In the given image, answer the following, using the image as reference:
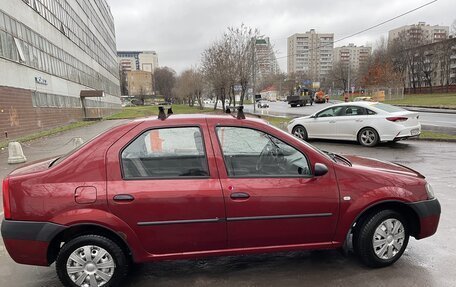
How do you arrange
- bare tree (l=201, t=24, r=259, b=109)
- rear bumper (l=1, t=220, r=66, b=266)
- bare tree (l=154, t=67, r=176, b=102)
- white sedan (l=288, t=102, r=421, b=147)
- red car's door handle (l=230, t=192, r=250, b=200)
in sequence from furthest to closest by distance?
bare tree (l=154, t=67, r=176, b=102), bare tree (l=201, t=24, r=259, b=109), white sedan (l=288, t=102, r=421, b=147), red car's door handle (l=230, t=192, r=250, b=200), rear bumper (l=1, t=220, r=66, b=266)

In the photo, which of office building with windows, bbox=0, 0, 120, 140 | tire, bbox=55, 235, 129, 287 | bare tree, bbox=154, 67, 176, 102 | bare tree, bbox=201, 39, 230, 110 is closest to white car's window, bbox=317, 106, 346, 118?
tire, bbox=55, 235, 129, 287

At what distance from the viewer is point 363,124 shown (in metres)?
11.1

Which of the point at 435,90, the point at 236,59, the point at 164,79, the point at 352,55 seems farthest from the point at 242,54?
the point at 164,79

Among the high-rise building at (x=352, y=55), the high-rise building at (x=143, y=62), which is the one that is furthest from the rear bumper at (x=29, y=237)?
the high-rise building at (x=143, y=62)

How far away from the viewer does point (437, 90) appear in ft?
233

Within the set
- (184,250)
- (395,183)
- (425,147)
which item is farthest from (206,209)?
(425,147)

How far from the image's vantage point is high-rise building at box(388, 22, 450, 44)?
269ft

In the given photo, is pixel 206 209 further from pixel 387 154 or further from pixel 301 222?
pixel 387 154

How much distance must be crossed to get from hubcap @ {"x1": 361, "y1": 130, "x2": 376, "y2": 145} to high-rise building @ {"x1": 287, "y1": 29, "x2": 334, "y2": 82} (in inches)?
973

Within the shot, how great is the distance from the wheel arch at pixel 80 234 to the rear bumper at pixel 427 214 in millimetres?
2862

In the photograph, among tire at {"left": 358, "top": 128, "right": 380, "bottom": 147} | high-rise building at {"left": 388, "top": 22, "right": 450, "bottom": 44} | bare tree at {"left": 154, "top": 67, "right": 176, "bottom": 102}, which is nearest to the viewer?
tire at {"left": 358, "top": 128, "right": 380, "bottom": 147}

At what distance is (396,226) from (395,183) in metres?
0.45

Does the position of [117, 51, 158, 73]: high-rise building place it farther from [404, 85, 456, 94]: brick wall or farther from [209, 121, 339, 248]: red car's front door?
[209, 121, 339, 248]: red car's front door

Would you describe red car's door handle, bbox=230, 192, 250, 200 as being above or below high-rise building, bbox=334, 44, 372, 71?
below
